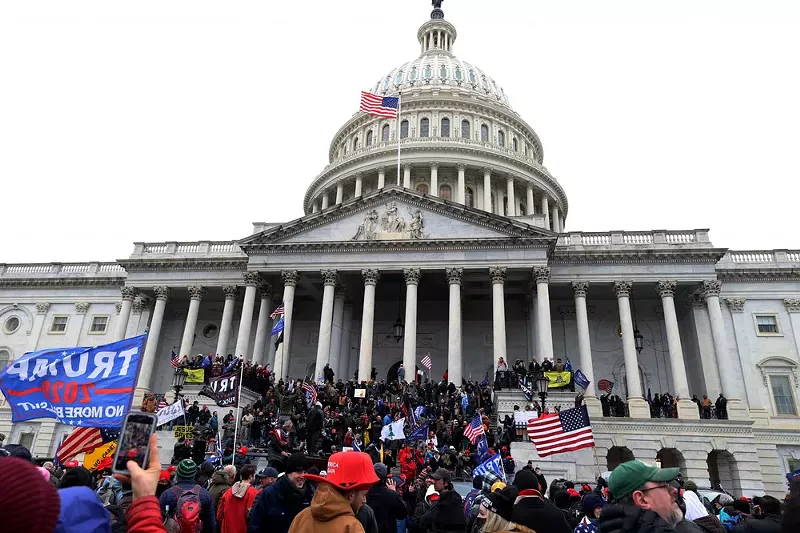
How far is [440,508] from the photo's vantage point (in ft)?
24.0

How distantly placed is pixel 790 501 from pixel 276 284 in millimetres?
39197

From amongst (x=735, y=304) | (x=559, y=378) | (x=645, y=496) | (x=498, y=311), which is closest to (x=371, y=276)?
(x=498, y=311)

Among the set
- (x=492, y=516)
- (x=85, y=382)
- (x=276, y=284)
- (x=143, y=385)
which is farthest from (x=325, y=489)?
(x=143, y=385)

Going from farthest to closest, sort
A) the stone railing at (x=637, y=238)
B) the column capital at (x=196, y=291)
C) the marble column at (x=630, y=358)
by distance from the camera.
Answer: the column capital at (x=196, y=291) < the stone railing at (x=637, y=238) < the marble column at (x=630, y=358)

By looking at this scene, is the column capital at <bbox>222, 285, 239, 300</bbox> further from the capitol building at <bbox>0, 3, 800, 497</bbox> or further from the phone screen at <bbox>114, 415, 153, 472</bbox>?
the phone screen at <bbox>114, 415, 153, 472</bbox>

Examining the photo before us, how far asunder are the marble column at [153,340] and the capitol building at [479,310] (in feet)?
0.51

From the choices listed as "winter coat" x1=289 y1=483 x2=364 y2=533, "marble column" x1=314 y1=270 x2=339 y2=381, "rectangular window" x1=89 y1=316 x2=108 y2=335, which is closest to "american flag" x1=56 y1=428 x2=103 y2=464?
"winter coat" x1=289 y1=483 x2=364 y2=533

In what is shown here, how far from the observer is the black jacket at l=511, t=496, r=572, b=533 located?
5336 millimetres

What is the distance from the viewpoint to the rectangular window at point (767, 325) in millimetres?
38531

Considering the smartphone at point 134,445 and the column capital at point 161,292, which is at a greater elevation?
the column capital at point 161,292

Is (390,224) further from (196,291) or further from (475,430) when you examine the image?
(475,430)

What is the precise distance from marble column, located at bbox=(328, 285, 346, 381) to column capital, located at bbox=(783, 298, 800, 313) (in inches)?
1194

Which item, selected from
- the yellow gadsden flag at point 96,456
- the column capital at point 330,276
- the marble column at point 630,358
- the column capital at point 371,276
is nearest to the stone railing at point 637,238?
the marble column at point 630,358

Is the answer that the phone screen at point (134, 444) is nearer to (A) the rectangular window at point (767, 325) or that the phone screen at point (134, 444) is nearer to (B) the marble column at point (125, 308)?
(B) the marble column at point (125, 308)
